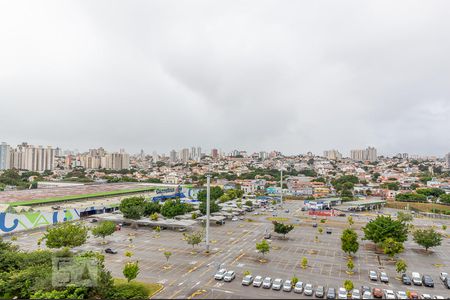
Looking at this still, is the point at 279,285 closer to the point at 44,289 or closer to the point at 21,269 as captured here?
the point at 44,289

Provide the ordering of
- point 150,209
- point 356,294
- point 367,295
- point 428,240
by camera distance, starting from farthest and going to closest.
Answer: point 150,209 < point 428,240 < point 356,294 < point 367,295

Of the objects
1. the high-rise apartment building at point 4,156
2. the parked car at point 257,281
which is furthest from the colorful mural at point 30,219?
the high-rise apartment building at point 4,156

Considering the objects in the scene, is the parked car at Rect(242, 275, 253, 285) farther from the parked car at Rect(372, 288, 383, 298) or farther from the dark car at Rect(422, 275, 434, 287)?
the dark car at Rect(422, 275, 434, 287)

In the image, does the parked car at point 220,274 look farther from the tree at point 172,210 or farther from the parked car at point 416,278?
the tree at point 172,210

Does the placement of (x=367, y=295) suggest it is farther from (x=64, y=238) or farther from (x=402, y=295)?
(x=64, y=238)

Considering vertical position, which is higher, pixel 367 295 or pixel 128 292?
pixel 128 292

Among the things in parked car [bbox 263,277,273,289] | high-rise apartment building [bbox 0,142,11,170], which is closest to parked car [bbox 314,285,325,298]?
parked car [bbox 263,277,273,289]

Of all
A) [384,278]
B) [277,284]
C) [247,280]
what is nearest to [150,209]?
[247,280]
